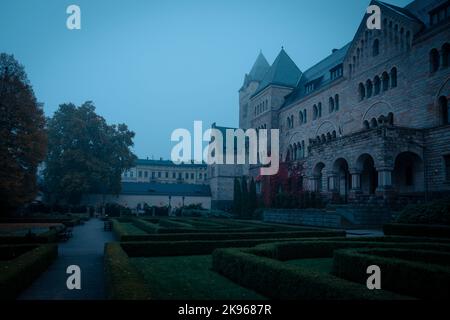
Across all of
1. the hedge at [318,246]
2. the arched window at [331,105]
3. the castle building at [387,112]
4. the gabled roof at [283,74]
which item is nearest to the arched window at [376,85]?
the castle building at [387,112]

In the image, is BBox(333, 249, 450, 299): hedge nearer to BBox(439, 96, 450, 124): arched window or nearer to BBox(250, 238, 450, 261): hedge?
BBox(250, 238, 450, 261): hedge

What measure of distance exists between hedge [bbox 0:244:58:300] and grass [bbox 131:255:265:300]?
9.53 ft

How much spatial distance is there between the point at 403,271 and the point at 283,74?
52602mm

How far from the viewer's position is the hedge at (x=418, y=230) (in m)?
17.3

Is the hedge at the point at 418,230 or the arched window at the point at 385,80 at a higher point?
the arched window at the point at 385,80

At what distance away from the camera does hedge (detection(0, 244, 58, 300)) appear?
26.7 ft

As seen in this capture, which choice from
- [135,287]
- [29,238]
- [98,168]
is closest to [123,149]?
[98,168]

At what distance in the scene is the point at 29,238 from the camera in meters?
16.7

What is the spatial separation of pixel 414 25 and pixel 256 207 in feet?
91.1

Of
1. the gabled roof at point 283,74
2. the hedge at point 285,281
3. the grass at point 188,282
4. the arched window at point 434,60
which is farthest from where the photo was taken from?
the gabled roof at point 283,74

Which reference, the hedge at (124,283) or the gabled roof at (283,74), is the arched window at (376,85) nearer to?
the gabled roof at (283,74)

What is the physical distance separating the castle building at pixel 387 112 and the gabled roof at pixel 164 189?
90.7 ft

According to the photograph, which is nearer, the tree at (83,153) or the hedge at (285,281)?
the hedge at (285,281)
